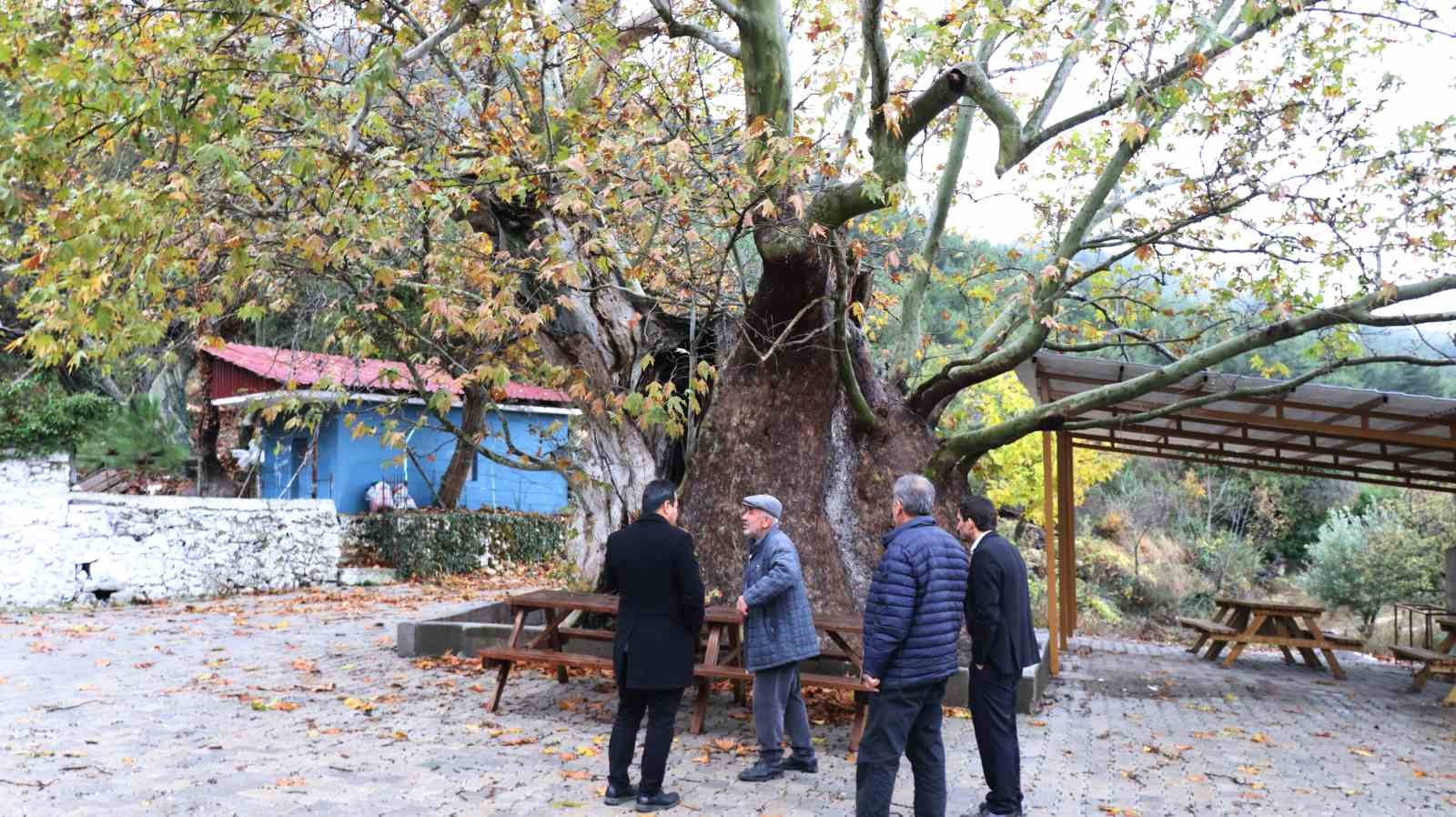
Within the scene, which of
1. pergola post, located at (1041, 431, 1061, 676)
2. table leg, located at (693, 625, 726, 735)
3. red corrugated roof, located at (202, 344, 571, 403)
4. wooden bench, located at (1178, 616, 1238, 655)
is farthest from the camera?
red corrugated roof, located at (202, 344, 571, 403)

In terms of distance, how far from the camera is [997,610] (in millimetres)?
5676

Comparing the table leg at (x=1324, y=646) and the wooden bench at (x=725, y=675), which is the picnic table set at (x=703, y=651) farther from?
the table leg at (x=1324, y=646)

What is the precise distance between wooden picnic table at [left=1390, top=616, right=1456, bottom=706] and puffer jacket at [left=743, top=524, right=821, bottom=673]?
23.4ft

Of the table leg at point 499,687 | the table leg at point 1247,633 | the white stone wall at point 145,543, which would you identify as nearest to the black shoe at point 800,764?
the table leg at point 499,687

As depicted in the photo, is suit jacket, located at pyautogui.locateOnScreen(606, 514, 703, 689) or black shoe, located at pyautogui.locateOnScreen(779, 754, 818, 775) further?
black shoe, located at pyautogui.locateOnScreen(779, 754, 818, 775)

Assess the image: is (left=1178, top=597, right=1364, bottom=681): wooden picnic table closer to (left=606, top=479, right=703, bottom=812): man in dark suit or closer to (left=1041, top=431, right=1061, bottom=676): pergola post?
(left=1041, top=431, right=1061, bottom=676): pergola post

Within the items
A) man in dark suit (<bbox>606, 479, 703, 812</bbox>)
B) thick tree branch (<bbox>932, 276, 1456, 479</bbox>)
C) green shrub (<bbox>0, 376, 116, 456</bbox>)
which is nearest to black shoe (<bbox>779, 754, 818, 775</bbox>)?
man in dark suit (<bbox>606, 479, 703, 812</bbox>)

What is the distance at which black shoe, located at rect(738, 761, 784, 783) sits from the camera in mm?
6293

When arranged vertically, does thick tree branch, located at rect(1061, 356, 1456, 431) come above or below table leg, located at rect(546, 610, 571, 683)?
above

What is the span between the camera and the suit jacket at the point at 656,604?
5.75 metres

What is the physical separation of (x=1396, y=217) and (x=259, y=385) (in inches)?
759

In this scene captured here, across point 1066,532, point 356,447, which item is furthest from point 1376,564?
point 356,447

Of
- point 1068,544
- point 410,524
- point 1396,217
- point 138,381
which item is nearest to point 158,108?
point 1396,217

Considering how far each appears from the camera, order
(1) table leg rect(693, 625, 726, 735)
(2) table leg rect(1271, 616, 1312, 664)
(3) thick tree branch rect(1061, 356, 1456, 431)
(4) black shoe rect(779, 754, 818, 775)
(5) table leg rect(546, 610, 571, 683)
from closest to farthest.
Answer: (4) black shoe rect(779, 754, 818, 775) < (1) table leg rect(693, 625, 726, 735) < (5) table leg rect(546, 610, 571, 683) < (3) thick tree branch rect(1061, 356, 1456, 431) < (2) table leg rect(1271, 616, 1312, 664)
